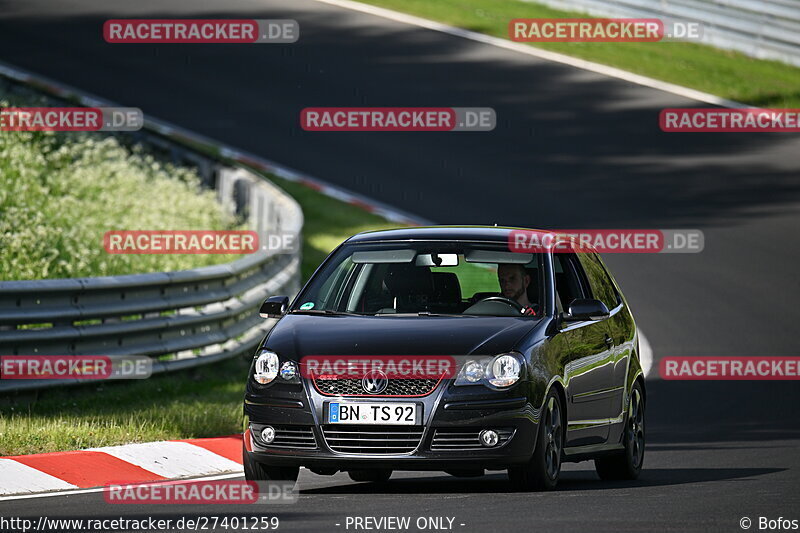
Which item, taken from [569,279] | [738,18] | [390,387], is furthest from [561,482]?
[738,18]

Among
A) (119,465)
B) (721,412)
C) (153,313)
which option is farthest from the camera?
(721,412)

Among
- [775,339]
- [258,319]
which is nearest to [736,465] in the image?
[258,319]

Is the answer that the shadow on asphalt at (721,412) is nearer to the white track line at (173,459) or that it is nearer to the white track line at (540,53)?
the white track line at (173,459)

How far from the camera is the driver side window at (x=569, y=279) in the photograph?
35.3ft

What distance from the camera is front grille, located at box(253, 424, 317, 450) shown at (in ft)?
30.4

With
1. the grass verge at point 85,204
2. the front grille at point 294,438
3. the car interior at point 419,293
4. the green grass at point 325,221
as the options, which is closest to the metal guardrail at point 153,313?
→ the grass verge at point 85,204

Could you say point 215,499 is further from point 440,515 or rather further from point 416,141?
point 416,141

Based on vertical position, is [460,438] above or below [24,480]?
above

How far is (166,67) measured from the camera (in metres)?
34.1

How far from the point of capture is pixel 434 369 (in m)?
9.23

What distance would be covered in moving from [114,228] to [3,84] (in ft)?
23.4

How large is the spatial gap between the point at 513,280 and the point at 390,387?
1609 mm

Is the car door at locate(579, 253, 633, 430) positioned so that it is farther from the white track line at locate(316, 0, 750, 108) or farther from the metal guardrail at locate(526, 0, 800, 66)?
the metal guardrail at locate(526, 0, 800, 66)

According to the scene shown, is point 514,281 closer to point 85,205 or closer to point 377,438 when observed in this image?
point 377,438
